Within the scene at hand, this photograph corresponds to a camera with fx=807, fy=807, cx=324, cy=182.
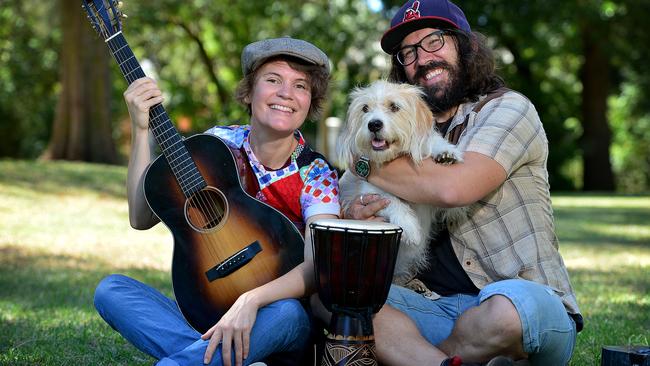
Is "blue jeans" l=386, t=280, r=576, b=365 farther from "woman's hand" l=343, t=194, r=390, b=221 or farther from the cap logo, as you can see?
the cap logo

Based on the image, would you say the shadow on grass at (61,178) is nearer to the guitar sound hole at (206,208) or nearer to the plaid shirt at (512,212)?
the guitar sound hole at (206,208)

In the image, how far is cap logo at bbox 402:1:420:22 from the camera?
3730 millimetres

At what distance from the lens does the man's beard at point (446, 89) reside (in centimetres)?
370

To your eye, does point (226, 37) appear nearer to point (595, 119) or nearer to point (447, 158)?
point (595, 119)

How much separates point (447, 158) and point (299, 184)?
67 cm

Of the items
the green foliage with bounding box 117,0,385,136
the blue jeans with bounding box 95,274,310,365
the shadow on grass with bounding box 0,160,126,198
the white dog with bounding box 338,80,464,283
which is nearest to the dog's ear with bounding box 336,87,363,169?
the white dog with bounding box 338,80,464,283

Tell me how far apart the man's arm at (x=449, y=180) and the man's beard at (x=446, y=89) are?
0.36 metres

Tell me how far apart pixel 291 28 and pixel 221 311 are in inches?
772

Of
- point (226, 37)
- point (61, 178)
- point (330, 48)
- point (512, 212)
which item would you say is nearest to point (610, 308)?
point (512, 212)

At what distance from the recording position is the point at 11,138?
68.9ft

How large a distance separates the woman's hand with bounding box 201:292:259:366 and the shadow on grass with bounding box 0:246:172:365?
112 centimetres

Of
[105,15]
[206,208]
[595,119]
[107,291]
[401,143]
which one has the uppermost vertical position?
[105,15]

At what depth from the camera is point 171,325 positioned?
11.3 ft

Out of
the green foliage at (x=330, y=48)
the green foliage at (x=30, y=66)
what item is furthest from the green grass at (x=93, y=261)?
the green foliage at (x=30, y=66)
